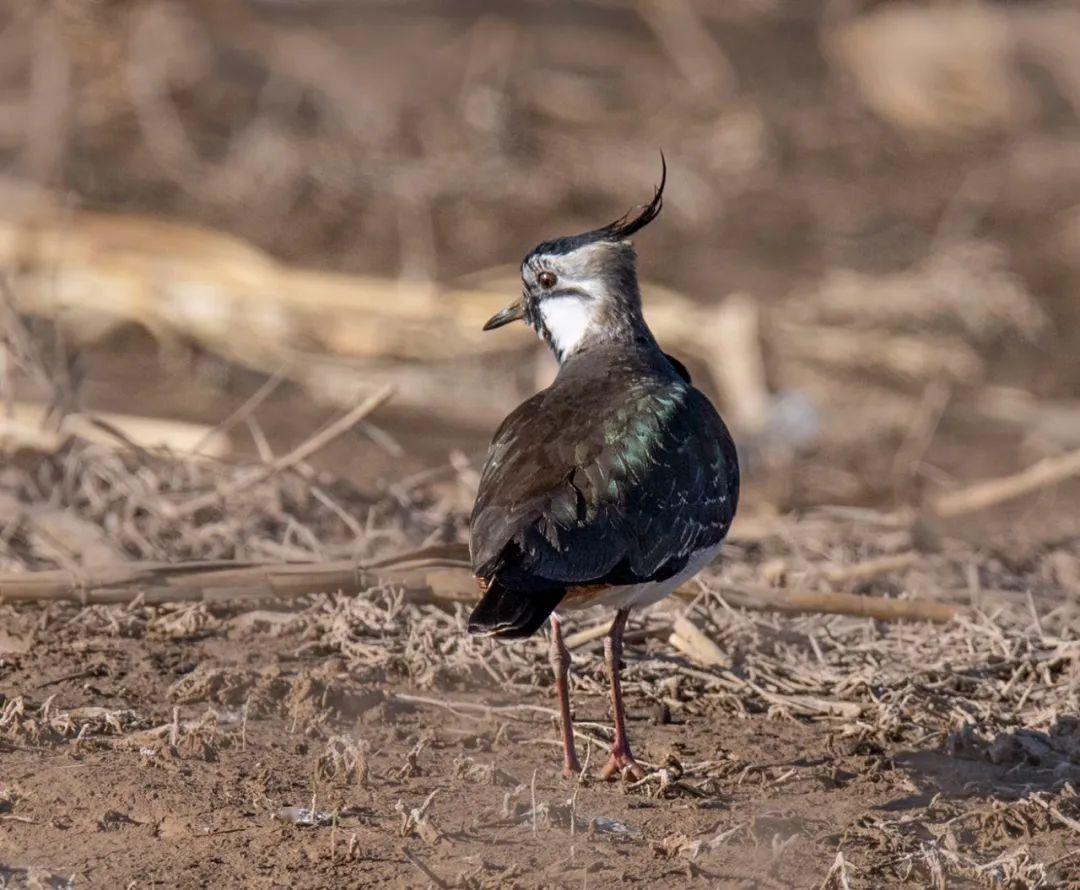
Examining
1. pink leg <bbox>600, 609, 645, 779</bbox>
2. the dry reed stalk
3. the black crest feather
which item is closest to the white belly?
pink leg <bbox>600, 609, 645, 779</bbox>

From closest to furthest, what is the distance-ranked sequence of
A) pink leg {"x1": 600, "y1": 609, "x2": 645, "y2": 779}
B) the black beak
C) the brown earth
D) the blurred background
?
the brown earth < pink leg {"x1": 600, "y1": 609, "x2": 645, "y2": 779} < the black beak < the blurred background

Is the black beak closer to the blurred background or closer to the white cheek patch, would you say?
the white cheek patch

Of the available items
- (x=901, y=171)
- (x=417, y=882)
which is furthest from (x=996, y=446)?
(x=417, y=882)

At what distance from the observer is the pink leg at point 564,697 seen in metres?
5.34

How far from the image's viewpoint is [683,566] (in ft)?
17.3

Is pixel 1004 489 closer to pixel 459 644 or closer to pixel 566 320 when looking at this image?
pixel 566 320

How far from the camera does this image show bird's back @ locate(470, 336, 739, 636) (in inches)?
191

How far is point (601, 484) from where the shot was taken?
5.14 m

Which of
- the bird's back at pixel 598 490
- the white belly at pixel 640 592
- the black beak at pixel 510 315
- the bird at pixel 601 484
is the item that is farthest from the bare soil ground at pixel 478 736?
the black beak at pixel 510 315

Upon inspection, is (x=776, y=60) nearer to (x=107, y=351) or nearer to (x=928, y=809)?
(x=107, y=351)

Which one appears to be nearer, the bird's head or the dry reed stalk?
the bird's head

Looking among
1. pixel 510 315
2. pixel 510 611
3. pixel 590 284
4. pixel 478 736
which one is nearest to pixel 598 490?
pixel 510 611

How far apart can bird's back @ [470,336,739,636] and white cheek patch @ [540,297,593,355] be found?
0.25m

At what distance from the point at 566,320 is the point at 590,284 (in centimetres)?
16
